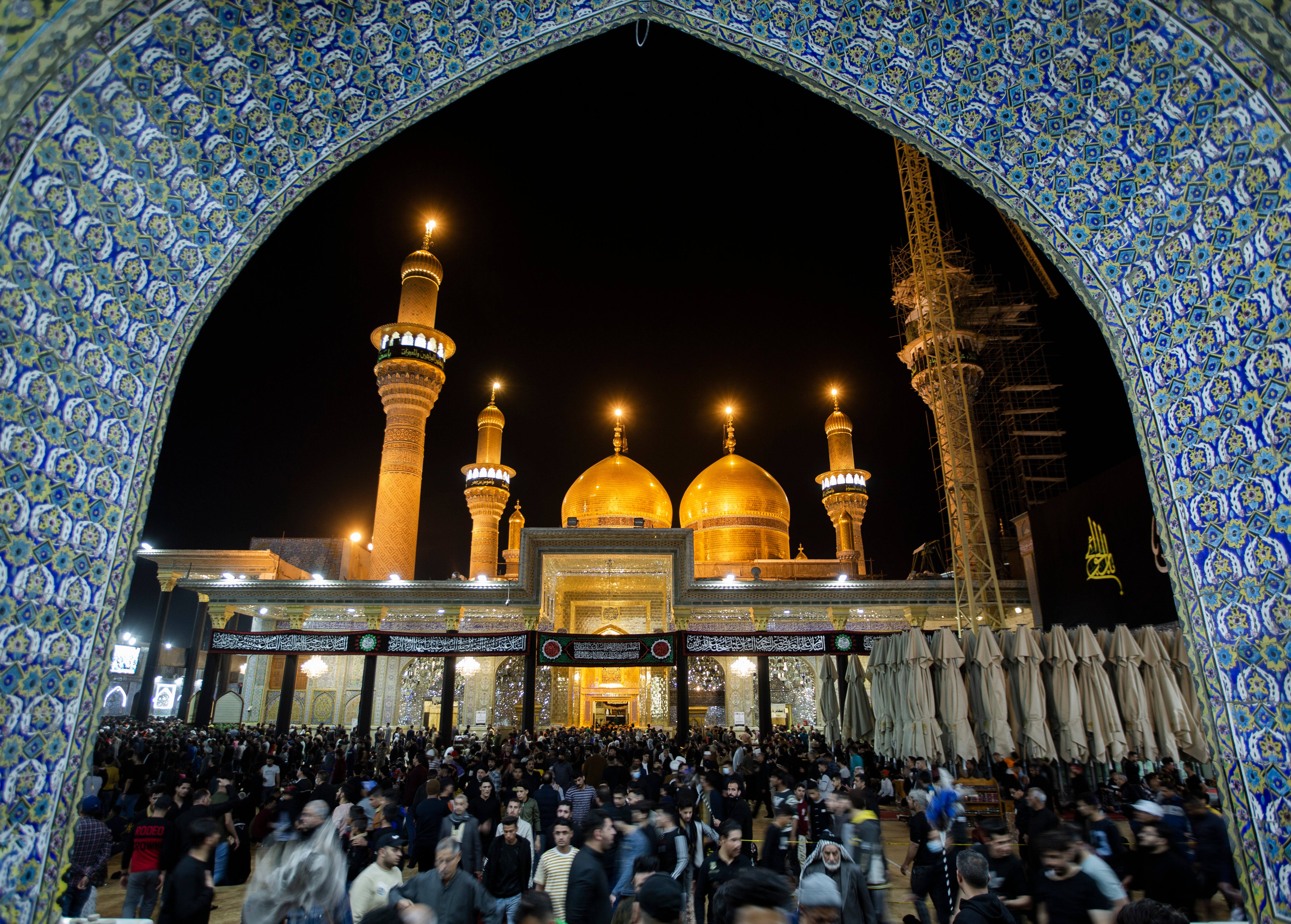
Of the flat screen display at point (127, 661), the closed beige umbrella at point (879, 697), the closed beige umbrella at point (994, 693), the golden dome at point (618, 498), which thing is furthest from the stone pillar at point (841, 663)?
the flat screen display at point (127, 661)

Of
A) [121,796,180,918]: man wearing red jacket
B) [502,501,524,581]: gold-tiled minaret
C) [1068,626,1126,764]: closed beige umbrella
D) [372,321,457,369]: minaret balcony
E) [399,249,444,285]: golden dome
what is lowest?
[121,796,180,918]: man wearing red jacket

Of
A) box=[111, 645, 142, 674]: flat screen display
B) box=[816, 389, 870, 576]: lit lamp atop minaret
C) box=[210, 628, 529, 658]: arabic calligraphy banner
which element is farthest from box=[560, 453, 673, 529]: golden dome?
box=[111, 645, 142, 674]: flat screen display

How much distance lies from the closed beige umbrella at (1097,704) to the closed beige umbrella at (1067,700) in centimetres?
8

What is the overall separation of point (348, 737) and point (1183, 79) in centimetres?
1754

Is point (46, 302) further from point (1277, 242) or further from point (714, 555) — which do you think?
point (714, 555)

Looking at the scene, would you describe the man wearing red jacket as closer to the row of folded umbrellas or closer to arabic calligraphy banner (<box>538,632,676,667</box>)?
the row of folded umbrellas

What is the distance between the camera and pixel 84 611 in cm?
326

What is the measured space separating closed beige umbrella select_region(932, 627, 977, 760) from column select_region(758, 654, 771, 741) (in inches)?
215

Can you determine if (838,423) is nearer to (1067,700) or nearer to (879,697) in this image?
(879,697)

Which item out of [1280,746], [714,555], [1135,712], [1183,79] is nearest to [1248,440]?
[1280,746]

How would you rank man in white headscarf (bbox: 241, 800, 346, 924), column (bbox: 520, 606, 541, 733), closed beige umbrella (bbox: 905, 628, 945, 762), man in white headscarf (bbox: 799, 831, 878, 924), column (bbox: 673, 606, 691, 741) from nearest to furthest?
man in white headscarf (bbox: 241, 800, 346, 924)
man in white headscarf (bbox: 799, 831, 878, 924)
closed beige umbrella (bbox: 905, 628, 945, 762)
column (bbox: 673, 606, 691, 741)
column (bbox: 520, 606, 541, 733)

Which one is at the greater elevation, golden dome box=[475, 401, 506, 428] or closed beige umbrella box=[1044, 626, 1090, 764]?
golden dome box=[475, 401, 506, 428]

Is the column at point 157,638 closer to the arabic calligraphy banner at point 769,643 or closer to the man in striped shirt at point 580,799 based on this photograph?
the arabic calligraphy banner at point 769,643

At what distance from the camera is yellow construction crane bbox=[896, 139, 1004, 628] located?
57.0 ft
